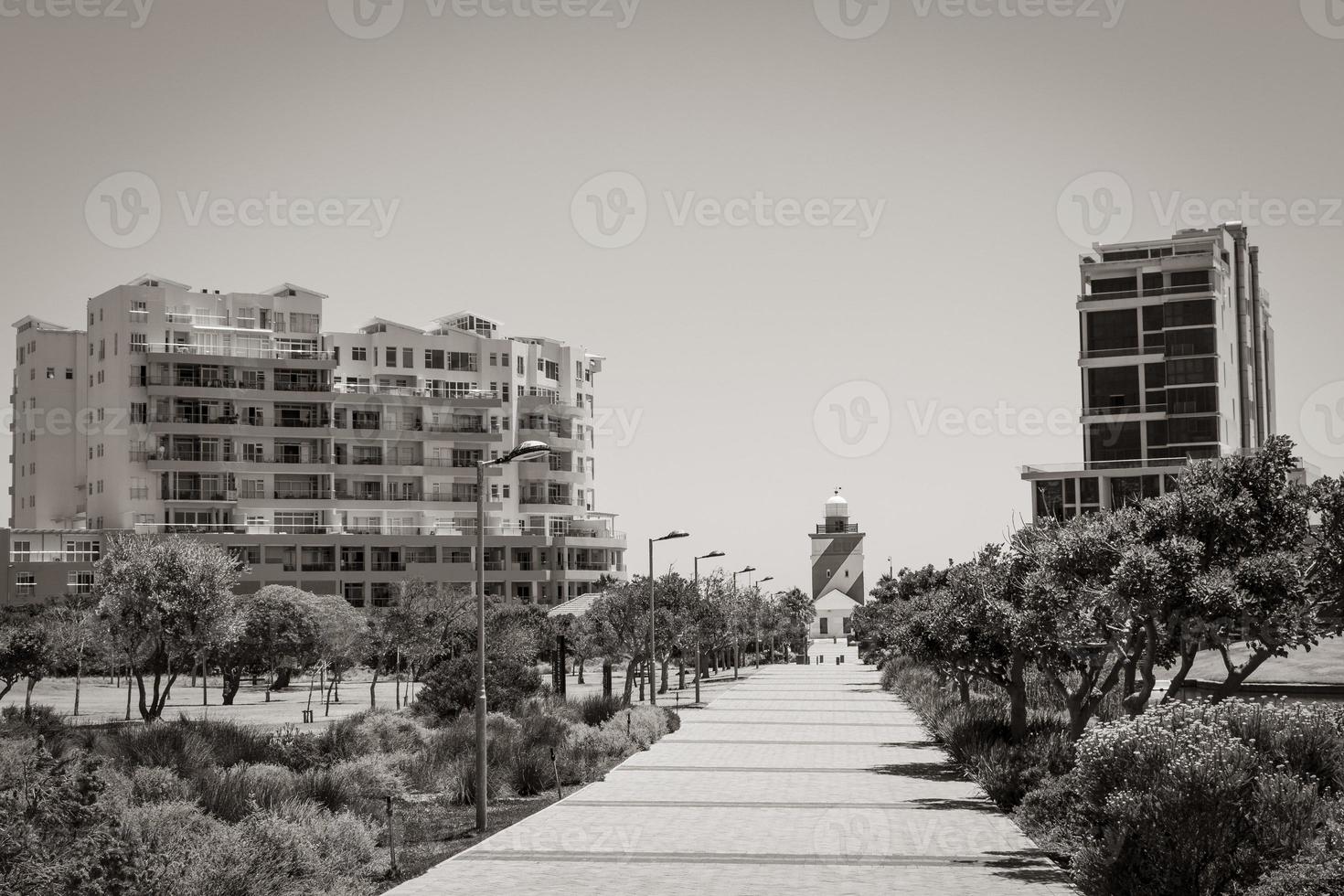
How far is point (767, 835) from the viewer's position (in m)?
19.9

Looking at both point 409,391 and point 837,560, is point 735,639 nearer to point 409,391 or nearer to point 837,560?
point 409,391

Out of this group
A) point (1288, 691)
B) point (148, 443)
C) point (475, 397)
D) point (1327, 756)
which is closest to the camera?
point (1327, 756)

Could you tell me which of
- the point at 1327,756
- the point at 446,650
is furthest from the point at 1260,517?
the point at 446,650

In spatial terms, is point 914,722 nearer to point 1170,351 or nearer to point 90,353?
point 1170,351

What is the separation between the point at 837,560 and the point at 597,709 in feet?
433

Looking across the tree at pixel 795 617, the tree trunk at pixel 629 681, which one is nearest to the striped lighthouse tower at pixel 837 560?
the tree at pixel 795 617

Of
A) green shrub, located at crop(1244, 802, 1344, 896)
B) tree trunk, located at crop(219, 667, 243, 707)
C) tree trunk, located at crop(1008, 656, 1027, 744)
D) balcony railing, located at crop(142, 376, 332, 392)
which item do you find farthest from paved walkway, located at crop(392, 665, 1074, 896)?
balcony railing, located at crop(142, 376, 332, 392)

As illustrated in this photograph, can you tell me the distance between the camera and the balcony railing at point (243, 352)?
99.0 meters

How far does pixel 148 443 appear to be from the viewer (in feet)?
321

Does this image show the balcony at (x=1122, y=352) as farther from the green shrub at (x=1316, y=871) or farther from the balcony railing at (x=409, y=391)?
the green shrub at (x=1316, y=871)

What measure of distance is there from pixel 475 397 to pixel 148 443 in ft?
81.2

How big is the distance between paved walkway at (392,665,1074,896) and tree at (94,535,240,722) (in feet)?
45.8

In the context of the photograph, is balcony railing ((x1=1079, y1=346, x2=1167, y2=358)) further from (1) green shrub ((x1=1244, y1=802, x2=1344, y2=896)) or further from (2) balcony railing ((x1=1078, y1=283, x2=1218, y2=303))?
(1) green shrub ((x1=1244, y1=802, x2=1344, y2=896))

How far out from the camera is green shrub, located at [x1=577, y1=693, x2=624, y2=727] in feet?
122
